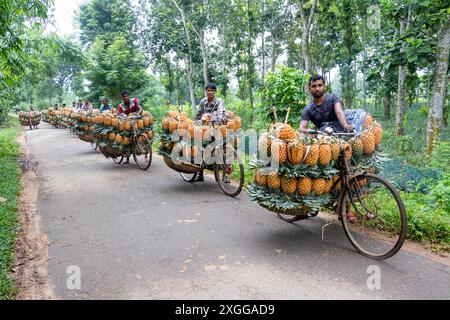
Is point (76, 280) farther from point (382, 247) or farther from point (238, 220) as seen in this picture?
point (382, 247)

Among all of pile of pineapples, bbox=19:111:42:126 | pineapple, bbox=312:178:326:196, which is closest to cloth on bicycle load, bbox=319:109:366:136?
pineapple, bbox=312:178:326:196

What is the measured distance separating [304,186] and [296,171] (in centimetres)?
19

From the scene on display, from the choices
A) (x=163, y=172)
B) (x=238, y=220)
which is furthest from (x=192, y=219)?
(x=163, y=172)

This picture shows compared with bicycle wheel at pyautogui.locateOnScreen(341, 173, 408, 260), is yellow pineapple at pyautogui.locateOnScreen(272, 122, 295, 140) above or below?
above

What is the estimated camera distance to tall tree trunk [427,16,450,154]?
7.46m

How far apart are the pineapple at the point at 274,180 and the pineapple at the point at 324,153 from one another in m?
0.52

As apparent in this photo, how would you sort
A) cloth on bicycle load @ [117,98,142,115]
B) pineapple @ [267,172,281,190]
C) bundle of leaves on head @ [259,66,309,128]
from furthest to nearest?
cloth on bicycle load @ [117,98,142,115] < bundle of leaves on head @ [259,66,309,128] < pineapple @ [267,172,281,190]

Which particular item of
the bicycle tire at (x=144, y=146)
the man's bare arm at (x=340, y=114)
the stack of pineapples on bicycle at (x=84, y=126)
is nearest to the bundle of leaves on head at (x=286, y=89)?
the bicycle tire at (x=144, y=146)

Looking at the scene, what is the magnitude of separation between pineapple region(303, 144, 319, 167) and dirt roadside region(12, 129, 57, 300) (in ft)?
9.48

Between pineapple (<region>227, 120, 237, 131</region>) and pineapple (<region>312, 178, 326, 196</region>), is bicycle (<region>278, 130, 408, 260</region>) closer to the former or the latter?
pineapple (<region>312, 178, 326, 196</region>)

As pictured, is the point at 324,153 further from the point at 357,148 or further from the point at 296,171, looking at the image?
the point at 357,148

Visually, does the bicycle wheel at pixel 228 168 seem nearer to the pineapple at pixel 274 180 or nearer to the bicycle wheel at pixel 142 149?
the pineapple at pixel 274 180
